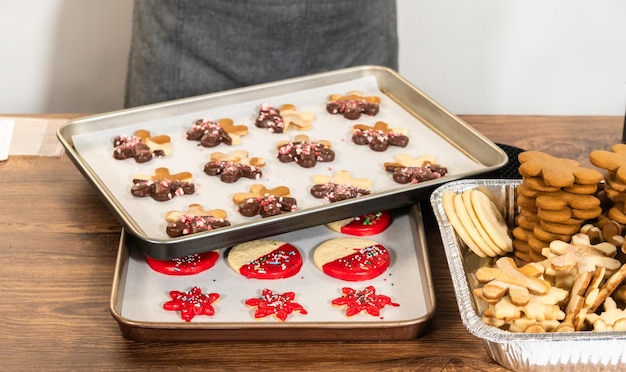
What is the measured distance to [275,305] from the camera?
110 cm

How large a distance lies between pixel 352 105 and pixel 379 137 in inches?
5.4

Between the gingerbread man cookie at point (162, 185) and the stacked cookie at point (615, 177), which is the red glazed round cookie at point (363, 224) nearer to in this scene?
the gingerbread man cookie at point (162, 185)

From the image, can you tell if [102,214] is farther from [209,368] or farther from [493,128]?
[493,128]

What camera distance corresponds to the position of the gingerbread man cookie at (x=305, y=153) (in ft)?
4.73

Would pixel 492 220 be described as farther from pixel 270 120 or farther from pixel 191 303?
pixel 270 120

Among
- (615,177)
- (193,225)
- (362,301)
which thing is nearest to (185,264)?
(193,225)

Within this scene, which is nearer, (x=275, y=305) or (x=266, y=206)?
(x=275, y=305)

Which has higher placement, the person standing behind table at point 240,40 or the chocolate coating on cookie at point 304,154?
the person standing behind table at point 240,40

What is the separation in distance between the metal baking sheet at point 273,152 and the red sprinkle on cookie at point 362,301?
13 centimetres

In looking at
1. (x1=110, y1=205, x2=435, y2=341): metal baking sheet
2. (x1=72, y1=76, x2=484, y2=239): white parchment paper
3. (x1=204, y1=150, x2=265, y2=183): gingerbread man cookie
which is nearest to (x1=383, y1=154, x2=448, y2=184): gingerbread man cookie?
(x1=72, y1=76, x2=484, y2=239): white parchment paper

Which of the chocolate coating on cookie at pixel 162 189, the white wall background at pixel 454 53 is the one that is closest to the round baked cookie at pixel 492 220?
the chocolate coating on cookie at pixel 162 189

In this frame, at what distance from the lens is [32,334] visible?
3.57 feet

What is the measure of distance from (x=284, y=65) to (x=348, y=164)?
1.81 ft

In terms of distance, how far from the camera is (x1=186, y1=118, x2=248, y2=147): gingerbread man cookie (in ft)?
4.95
